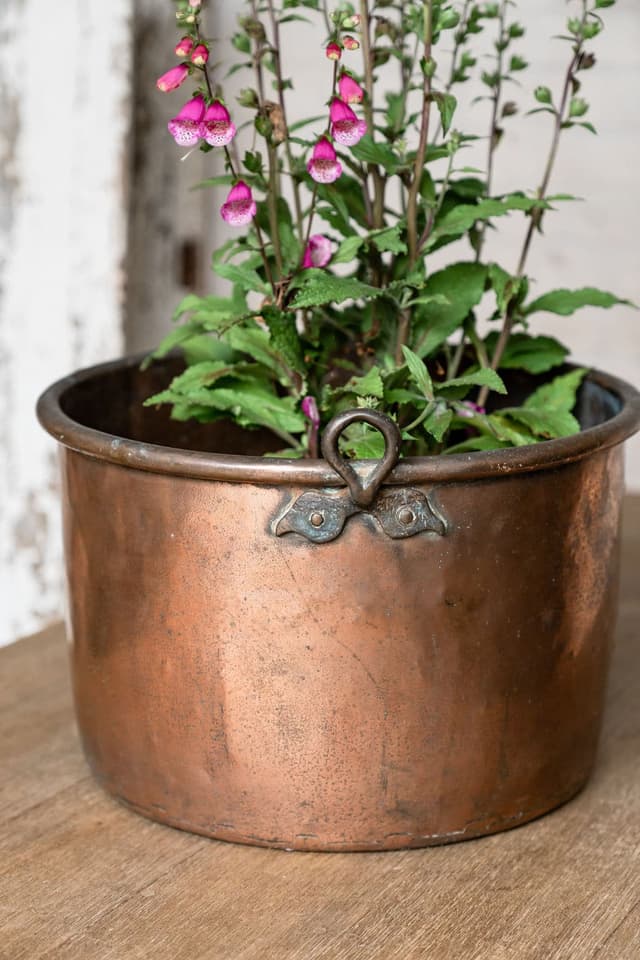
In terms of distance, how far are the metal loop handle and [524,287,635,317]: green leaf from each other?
10.0 inches

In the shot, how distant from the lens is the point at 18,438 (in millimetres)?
1639

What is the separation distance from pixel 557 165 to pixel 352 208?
91 cm

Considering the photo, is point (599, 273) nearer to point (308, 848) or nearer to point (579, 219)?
point (579, 219)

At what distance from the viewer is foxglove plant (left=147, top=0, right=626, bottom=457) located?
73 centimetres

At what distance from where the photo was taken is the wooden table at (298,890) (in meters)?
0.65

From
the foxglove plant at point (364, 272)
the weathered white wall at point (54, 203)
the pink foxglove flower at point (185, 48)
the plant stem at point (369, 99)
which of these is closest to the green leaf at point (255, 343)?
the foxglove plant at point (364, 272)

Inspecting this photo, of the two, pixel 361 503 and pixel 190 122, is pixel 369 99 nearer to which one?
pixel 190 122

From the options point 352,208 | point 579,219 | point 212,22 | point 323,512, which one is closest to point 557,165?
point 579,219

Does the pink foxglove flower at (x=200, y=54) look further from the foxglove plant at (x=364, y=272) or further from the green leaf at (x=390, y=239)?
the green leaf at (x=390, y=239)

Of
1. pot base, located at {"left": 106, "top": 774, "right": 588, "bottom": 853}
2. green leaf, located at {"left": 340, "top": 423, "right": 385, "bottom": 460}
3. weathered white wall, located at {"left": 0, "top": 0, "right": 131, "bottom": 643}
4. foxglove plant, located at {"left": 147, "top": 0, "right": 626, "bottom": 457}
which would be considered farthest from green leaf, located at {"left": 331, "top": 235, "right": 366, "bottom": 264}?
weathered white wall, located at {"left": 0, "top": 0, "right": 131, "bottom": 643}

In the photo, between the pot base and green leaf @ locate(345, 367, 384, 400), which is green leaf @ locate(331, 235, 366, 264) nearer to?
green leaf @ locate(345, 367, 384, 400)

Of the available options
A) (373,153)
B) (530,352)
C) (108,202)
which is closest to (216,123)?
(373,153)

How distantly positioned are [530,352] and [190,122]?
0.35 m

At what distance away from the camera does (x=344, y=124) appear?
0.71 m
